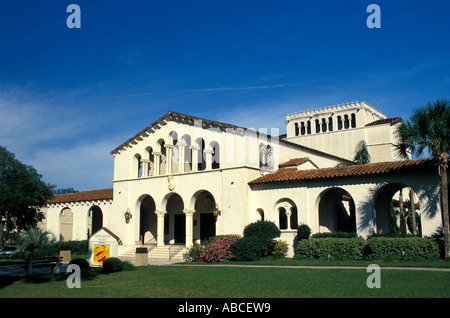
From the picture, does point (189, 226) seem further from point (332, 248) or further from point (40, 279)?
point (40, 279)

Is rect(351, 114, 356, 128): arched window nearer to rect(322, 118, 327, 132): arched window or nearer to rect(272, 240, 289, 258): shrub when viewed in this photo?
rect(322, 118, 327, 132): arched window

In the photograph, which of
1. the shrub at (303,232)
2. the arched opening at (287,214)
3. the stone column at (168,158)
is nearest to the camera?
the shrub at (303,232)

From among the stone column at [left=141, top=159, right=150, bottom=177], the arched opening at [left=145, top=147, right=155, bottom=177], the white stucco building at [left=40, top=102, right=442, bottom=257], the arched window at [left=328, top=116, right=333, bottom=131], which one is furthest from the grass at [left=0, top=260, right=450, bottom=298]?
the arched window at [left=328, top=116, right=333, bottom=131]

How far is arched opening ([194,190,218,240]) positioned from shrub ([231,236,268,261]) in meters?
7.87

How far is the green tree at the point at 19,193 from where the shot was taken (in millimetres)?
34688

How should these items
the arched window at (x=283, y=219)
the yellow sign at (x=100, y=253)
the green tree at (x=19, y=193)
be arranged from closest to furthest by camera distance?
1. the yellow sign at (x=100, y=253)
2. the arched window at (x=283, y=219)
3. the green tree at (x=19, y=193)

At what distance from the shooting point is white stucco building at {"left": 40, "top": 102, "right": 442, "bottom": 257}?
23.9 m

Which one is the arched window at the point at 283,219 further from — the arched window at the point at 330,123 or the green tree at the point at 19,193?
the arched window at the point at 330,123

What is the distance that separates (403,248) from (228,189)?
37.1 ft

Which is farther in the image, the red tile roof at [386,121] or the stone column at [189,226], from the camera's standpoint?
the red tile roof at [386,121]

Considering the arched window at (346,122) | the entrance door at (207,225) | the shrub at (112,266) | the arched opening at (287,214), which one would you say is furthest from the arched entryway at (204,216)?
the arched window at (346,122)
